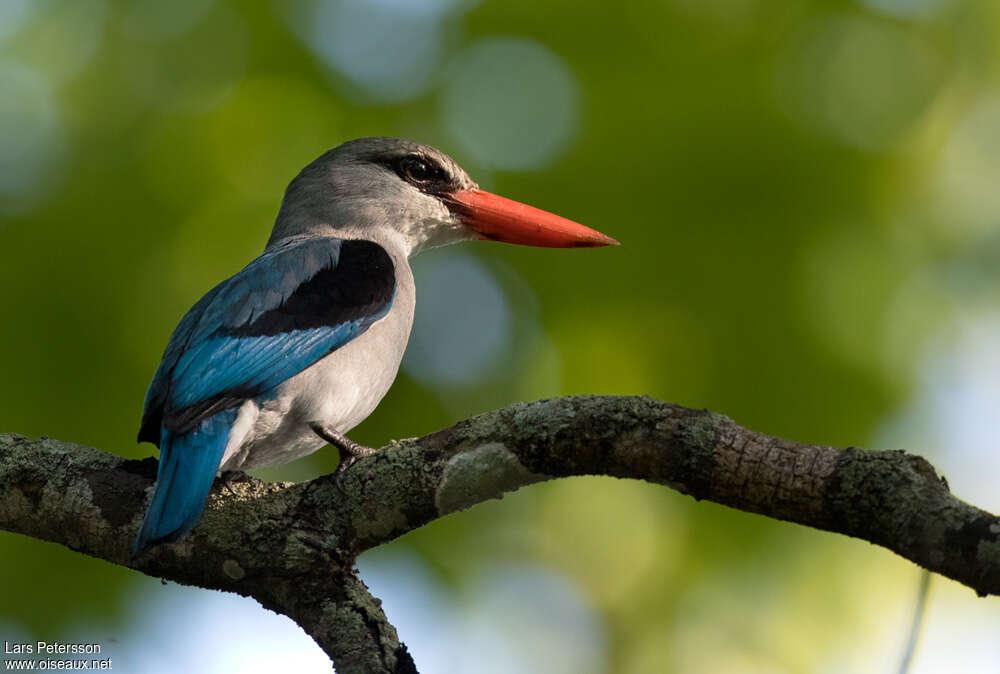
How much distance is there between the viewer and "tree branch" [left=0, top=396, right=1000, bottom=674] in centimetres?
233

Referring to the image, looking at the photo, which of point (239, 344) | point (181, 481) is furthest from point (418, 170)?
point (181, 481)

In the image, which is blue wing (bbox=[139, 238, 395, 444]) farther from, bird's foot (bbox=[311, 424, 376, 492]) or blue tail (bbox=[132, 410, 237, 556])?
bird's foot (bbox=[311, 424, 376, 492])

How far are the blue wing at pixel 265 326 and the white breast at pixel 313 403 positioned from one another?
0.05 meters

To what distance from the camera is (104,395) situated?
429cm

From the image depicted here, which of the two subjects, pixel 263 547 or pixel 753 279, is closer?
pixel 263 547

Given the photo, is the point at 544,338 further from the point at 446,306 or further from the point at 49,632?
the point at 49,632

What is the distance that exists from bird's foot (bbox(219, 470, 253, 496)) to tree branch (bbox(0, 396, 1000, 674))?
0.01 metres

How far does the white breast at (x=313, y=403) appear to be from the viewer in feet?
11.9

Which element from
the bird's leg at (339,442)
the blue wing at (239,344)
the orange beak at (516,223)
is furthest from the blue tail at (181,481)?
the orange beak at (516,223)

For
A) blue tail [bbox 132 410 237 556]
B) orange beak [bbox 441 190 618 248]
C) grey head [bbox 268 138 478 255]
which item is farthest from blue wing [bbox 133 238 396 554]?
orange beak [bbox 441 190 618 248]

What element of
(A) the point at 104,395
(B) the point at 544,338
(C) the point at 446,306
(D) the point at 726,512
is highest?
(C) the point at 446,306

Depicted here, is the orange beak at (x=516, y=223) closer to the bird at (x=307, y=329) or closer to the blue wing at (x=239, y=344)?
the bird at (x=307, y=329)

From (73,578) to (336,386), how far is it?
4.31ft

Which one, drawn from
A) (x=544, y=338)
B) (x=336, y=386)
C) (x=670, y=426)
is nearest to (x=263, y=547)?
(x=336, y=386)
